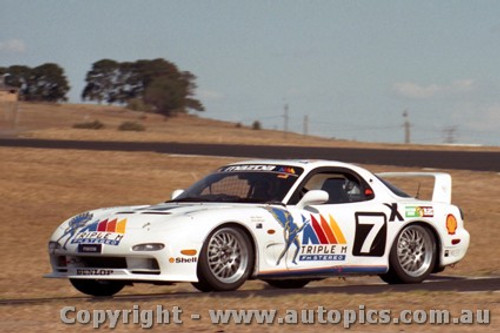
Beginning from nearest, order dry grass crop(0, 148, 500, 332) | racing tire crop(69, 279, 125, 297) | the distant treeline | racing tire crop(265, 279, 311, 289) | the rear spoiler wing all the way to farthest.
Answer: dry grass crop(0, 148, 500, 332)
racing tire crop(69, 279, 125, 297)
racing tire crop(265, 279, 311, 289)
the rear spoiler wing
the distant treeline

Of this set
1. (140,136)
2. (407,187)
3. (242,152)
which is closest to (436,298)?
(407,187)

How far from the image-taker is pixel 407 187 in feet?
83.1

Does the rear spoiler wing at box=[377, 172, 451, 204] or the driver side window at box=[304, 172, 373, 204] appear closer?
the driver side window at box=[304, 172, 373, 204]

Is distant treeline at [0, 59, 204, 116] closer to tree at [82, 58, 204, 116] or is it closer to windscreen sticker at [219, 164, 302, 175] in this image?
tree at [82, 58, 204, 116]

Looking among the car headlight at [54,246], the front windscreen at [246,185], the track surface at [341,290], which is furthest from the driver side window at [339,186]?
the car headlight at [54,246]

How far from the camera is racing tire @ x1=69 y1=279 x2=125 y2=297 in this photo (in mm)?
11086

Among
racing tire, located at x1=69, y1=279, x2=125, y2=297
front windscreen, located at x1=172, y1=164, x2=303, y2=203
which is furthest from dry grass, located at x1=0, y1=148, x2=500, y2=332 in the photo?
front windscreen, located at x1=172, y1=164, x2=303, y2=203

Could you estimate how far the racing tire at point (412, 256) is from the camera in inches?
483

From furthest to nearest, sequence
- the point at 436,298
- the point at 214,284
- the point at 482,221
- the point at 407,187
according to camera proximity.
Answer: the point at 407,187, the point at 482,221, the point at 214,284, the point at 436,298

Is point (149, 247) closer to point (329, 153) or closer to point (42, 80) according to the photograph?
point (329, 153)

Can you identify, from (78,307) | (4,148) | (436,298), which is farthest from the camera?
(4,148)

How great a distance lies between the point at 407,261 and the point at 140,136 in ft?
109

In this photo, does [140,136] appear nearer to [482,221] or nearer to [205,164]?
[205,164]

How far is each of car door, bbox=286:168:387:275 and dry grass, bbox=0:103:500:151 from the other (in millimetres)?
27868
